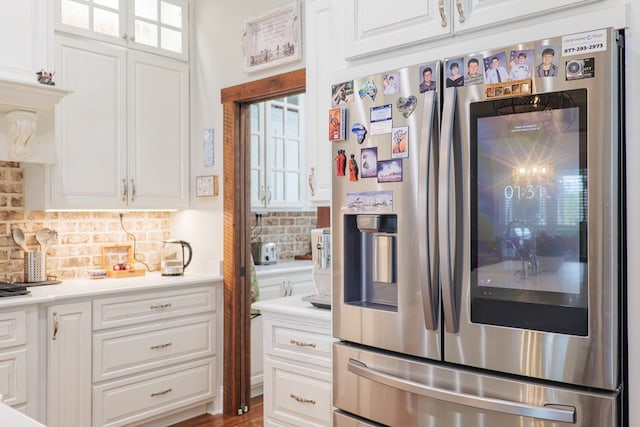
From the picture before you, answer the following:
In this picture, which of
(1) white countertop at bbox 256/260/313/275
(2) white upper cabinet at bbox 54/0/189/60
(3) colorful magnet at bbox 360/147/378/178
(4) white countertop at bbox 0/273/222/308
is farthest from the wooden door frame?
(3) colorful magnet at bbox 360/147/378/178

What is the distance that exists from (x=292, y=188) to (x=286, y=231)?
0.46 metres

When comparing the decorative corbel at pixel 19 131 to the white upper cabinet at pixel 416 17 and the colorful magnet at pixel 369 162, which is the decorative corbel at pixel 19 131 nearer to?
the white upper cabinet at pixel 416 17

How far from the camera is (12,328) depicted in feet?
8.71

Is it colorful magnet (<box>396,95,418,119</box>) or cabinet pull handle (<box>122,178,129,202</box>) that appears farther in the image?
cabinet pull handle (<box>122,178,129,202</box>)

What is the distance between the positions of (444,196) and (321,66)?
46.2 inches

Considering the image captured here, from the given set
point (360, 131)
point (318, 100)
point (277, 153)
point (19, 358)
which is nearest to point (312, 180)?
point (318, 100)

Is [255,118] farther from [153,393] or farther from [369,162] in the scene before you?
[369,162]

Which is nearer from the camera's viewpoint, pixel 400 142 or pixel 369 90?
pixel 400 142

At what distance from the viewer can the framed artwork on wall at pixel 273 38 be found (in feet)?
10.4

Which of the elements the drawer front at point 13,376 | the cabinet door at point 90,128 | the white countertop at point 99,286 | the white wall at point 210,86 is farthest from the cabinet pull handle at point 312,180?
the drawer front at point 13,376

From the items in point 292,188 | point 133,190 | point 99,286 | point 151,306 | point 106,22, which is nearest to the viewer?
point 99,286

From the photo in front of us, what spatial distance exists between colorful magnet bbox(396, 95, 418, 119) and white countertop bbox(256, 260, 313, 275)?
8.03ft

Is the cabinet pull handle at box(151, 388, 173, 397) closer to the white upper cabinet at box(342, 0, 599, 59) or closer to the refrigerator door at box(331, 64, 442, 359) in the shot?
the refrigerator door at box(331, 64, 442, 359)

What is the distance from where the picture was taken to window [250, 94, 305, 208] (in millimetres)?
4355
